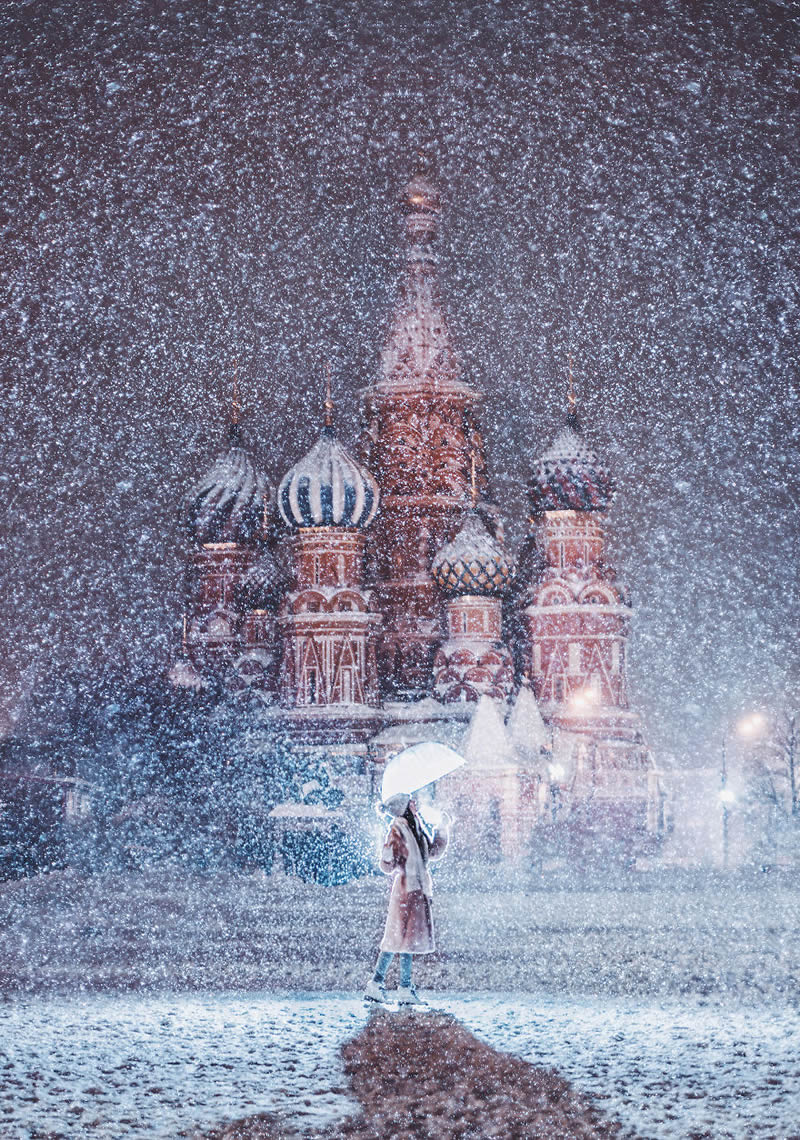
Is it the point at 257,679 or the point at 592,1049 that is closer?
the point at 592,1049

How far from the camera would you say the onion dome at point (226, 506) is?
96.8 ft

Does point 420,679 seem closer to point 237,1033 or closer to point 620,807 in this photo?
point 620,807

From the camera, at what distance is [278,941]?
9.39 meters

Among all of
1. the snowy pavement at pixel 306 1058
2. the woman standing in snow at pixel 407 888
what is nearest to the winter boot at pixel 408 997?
the woman standing in snow at pixel 407 888

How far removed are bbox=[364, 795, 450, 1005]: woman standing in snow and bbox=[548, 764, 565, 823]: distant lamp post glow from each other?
18.0 m

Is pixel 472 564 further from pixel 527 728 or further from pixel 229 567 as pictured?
pixel 229 567

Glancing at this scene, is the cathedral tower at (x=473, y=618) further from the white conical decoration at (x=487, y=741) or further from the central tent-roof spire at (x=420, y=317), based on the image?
the central tent-roof spire at (x=420, y=317)

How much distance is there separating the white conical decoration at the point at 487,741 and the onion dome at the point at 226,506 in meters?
7.29

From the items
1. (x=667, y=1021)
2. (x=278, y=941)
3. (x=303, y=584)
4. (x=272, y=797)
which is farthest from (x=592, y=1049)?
(x=303, y=584)

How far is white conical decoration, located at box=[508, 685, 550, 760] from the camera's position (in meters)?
24.4

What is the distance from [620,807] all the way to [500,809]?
2.99m

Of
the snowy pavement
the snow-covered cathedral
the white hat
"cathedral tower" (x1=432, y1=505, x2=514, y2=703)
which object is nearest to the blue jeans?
the snowy pavement

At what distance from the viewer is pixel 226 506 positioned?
2955 cm

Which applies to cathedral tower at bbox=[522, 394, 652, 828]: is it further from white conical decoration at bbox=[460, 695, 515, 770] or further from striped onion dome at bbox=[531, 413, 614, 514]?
white conical decoration at bbox=[460, 695, 515, 770]
